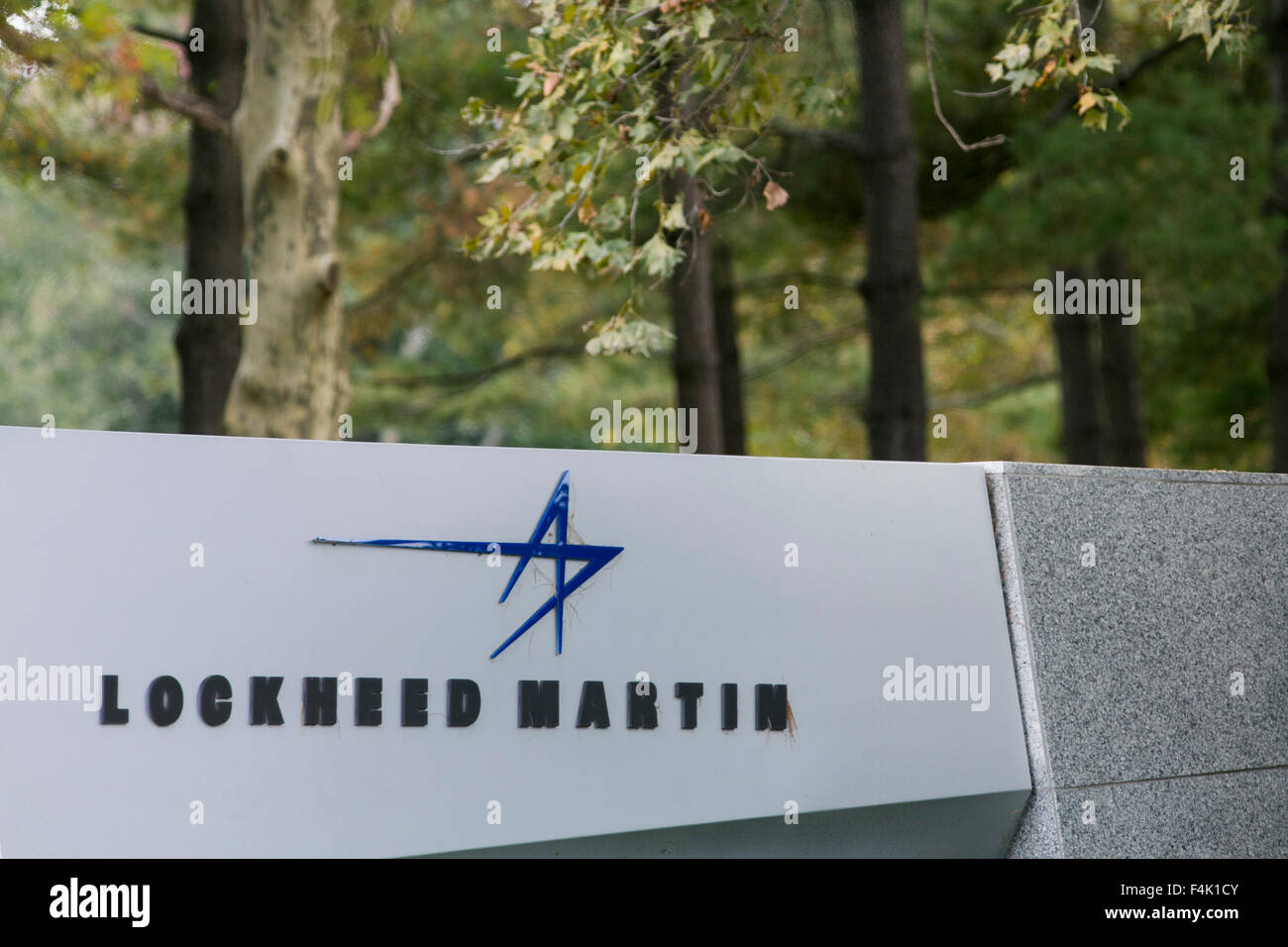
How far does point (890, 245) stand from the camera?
10.1m

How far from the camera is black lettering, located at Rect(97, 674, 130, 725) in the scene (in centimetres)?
421

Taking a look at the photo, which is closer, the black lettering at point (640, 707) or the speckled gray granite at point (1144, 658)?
the black lettering at point (640, 707)

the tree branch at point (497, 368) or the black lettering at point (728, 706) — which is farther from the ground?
the tree branch at point (497, 368)

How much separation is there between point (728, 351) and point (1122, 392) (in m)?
4.11

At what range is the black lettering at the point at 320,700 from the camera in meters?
4.38

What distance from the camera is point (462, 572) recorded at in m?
4.59

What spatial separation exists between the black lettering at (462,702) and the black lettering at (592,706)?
35cm

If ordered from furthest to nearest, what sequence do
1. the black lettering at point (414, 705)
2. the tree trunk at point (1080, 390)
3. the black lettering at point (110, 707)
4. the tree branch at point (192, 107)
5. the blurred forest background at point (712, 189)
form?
the tree trunk at point (1080, 390) → the tree branch at point (192, 107) → the blurred forest background at point (712, 189) → the black lettering at point (414, 705) → the black lettering at point (110, 707)

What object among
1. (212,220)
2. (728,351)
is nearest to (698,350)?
(212,220)

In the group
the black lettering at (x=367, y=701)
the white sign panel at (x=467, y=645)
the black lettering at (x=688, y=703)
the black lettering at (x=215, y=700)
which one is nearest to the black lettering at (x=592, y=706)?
the white sign panel at (x=467, y=645)

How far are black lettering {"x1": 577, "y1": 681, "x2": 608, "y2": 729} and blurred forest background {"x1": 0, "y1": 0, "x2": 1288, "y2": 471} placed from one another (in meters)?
2.62

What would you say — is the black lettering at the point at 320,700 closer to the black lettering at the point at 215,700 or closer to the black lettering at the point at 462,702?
the black lettering at the point at 215,700

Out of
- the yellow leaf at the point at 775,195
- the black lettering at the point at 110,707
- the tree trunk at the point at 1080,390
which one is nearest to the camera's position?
the black lettering at the point at 110,707
